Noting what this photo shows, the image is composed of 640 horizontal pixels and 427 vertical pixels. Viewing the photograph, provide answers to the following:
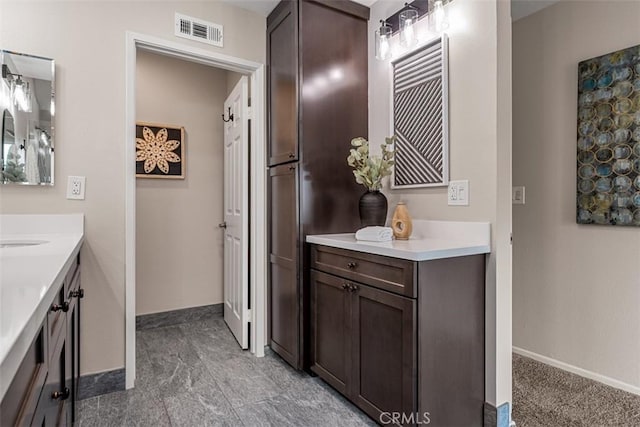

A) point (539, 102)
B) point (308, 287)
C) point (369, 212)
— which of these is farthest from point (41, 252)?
point (539, 102)

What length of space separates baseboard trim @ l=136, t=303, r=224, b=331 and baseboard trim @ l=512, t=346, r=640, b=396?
2.64 metres

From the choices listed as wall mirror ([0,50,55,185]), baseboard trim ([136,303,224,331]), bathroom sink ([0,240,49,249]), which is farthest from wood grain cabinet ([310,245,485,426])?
baseboard trim ([136,303,224,331])

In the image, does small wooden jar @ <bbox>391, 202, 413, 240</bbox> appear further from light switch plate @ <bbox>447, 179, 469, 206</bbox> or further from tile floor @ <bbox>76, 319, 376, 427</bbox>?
tile floor @ <bbox>76, 319, 376, 427</bbox>

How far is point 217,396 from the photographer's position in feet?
6.57

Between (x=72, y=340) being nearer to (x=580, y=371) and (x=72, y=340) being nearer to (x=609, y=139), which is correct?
(x=580, y=371)

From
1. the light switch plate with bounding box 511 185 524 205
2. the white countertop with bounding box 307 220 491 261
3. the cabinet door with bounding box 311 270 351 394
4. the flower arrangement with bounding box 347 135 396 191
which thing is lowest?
the cabinet door with bounding box 311 270 351 394

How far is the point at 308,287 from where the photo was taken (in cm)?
221

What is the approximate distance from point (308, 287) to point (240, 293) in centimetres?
74

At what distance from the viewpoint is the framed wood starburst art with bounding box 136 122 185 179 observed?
3.17 meters

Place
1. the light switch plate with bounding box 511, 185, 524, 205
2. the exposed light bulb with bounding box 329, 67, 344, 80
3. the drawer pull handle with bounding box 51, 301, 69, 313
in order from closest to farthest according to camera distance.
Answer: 1. the drawer pull handle with bounding box 51, 301, 69, 313
2. the exposed light bulb with bounding box 329, 67, 344, 80
3. the light switch plate with bounding box 511, 185, 524, 205

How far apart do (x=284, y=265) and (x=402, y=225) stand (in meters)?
0.88

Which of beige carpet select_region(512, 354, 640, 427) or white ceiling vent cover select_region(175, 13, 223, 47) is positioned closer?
beige carpet select_region(512, 354, 640, 427)

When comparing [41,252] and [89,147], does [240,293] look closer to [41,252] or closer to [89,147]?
[89,147]

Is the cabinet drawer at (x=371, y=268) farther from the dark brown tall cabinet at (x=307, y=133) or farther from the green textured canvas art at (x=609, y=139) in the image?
the green textured canvas art at (x=609, y=139)
